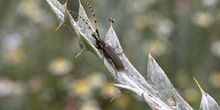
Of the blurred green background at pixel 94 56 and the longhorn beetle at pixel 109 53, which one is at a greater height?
the longhorn beetle at pixel 109 53

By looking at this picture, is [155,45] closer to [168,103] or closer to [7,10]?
[7,10]

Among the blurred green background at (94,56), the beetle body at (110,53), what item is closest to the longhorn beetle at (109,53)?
the beetle body at (110,53)

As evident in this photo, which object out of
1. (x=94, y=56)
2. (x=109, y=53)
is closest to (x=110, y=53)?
(x=109, y=53)

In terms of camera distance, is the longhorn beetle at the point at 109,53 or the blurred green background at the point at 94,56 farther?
the blurred green background at the point at 94,56

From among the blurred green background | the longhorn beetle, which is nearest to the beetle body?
the longhorn beetle

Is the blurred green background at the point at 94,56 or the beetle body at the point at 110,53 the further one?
the blurred green background at the point at 94,56

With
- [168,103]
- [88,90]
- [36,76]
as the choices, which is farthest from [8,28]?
[168,103]

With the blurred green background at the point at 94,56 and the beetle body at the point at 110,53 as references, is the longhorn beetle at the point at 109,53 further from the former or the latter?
the blurred green background at the point at 94,56

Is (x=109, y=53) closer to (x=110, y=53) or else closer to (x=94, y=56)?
(x=110, y=53)
